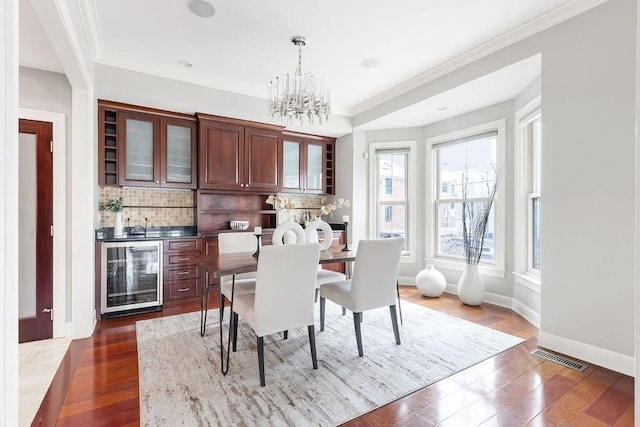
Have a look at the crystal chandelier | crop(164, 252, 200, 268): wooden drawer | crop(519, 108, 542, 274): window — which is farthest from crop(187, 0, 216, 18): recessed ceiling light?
crop(519, 108, 542, 274): window

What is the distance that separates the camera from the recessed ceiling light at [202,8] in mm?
2428

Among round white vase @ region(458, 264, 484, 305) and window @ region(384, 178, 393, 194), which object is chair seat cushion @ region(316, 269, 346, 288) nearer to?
round white vase @ region(458, 264, 484, 305)

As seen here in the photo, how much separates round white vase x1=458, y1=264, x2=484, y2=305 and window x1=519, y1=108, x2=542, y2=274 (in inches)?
21.1

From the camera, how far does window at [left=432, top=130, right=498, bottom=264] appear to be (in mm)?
4082

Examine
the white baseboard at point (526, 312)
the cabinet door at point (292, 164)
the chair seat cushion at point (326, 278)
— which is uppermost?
the cabinet door at point (292, 164)

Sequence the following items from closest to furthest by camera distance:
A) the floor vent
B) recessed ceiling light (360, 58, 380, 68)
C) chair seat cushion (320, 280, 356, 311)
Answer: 1. the floor vent
2. chair seat cushion (320, 280, 356, 311)
3. recessed ceiling light (360, 58, 380, 68)

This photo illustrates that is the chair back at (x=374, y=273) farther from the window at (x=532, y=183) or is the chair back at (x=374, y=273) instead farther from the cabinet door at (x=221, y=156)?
the cabinet door at (x=221, y=156)

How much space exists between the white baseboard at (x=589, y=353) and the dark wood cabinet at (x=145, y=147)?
4179 mm

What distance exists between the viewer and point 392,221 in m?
5.11

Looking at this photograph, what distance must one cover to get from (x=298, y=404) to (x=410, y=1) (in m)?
2.95

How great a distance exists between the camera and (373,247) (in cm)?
247

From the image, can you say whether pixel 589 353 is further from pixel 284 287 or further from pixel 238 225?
pixel 238 225

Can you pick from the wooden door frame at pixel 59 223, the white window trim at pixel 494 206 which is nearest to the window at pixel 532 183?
the white window trim at pixel 494 206

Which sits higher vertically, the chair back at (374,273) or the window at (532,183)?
the window at (532,183)
